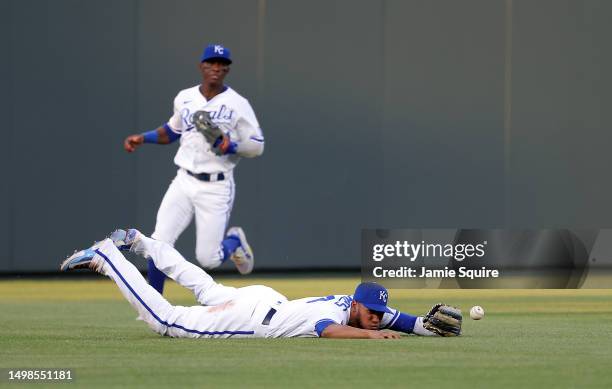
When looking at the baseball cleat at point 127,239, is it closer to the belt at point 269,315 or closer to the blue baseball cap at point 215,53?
the belt at point 269,315

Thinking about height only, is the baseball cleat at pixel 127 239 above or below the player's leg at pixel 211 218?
above

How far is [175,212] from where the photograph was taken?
472 inches

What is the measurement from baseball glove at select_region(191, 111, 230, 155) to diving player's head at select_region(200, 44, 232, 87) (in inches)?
12.4

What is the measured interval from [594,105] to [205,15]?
524 cm

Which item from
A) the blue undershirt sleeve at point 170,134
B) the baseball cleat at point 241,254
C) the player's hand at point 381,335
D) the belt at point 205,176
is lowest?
the baseball cleat at point 241,254

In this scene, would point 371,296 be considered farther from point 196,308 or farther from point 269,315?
point 196,308

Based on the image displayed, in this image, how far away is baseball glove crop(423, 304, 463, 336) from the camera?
9516 mm

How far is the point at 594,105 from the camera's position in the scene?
18.8 meters

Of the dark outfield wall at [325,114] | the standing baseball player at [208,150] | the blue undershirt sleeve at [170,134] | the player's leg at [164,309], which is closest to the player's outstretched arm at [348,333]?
the player's leg at [164,309]

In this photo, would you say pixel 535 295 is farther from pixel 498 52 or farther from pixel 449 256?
pixel 498 52

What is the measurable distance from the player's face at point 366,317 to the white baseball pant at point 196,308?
0.48 metres

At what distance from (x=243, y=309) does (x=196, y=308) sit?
418 mm

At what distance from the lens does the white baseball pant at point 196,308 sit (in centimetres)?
905

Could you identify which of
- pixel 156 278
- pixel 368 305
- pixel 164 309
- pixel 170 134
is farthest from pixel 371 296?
pixel 170 134
